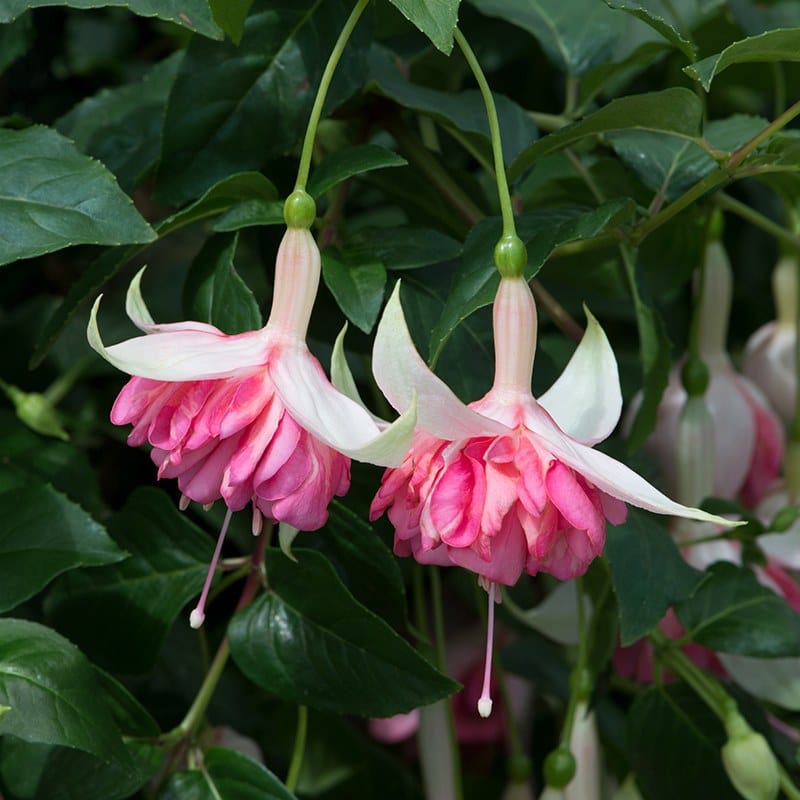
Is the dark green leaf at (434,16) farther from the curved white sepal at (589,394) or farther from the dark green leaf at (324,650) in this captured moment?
the dark green leaf at (324,650)

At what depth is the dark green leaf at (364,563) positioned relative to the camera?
0.60 metres

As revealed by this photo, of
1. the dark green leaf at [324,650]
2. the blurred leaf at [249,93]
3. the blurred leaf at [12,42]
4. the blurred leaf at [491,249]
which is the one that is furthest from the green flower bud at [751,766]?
the blurred leaf at [12,42]

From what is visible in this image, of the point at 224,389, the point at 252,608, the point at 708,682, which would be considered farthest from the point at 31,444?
the point at 708,682

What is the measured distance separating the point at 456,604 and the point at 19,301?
45 cm

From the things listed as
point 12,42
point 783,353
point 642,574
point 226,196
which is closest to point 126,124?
point 12,42

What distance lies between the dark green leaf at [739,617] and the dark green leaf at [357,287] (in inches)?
9.9

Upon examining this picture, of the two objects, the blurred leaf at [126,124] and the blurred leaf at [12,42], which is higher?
the blurred leaf at [12,42]

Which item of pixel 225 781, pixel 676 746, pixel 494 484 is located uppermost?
pixel 494 484

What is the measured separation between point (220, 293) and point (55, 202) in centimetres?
9

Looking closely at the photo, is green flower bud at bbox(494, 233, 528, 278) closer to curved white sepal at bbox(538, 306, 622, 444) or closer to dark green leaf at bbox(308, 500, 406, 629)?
curved white sepal at bbox(538, 306, 622, 444)

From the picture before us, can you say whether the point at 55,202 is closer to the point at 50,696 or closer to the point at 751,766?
the point at 50,696

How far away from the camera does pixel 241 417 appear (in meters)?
0.43

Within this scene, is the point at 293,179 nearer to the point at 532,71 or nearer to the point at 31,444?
the point at 31,444

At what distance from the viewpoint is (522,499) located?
42cm
